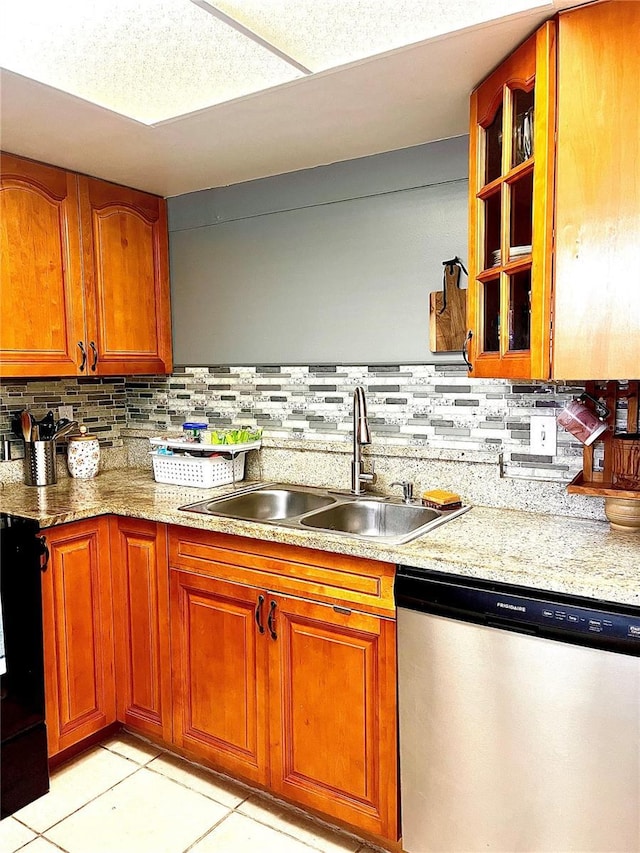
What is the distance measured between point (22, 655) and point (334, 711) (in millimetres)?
1025

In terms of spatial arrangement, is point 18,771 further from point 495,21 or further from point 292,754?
point 495,21

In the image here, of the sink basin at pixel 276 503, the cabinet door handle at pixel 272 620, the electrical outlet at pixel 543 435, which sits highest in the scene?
the electrical outlet at pixel 543 435

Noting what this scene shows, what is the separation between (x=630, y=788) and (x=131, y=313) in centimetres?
243

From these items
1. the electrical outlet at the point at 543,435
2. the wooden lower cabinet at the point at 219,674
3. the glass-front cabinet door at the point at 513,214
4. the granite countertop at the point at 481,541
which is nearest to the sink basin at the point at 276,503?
the granite countertop at the point at 481,541

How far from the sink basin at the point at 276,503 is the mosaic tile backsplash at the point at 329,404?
254 millimetres

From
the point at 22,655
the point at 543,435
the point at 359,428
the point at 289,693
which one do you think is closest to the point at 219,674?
the point at 289,693

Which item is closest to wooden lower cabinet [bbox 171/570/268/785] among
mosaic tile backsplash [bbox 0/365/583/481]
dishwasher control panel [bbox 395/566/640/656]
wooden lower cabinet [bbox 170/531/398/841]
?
wooden lower cabinet [bbox 170/531/398/841]

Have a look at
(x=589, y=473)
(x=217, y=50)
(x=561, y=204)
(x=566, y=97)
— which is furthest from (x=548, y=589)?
(x=217, y=50)

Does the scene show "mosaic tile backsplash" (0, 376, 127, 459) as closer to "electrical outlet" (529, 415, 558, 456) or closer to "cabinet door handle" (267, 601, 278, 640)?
"cabinet door handle" (267, 601, 278, 640)

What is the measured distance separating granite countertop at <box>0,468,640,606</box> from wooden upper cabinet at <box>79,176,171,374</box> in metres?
0.65

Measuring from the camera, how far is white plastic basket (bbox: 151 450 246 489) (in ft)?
8.73

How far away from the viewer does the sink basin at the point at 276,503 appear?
2.51 meters

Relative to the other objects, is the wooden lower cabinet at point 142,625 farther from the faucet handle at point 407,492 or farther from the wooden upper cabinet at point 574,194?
the wooden upper cabinet at point 574,194

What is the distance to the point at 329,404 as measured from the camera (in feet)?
8.65
